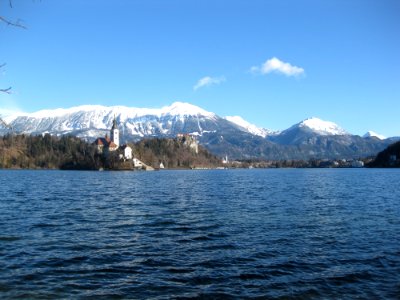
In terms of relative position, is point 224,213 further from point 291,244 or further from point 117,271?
point 117,271

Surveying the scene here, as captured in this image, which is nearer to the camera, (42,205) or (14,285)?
(14,285)

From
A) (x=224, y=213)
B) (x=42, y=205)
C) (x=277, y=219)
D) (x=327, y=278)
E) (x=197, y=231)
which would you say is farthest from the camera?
(x=42, y=205)

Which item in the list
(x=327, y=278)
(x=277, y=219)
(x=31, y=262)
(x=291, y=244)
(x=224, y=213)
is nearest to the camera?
(x=327, y=278)

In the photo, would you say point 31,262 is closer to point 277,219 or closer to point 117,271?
point 117,271

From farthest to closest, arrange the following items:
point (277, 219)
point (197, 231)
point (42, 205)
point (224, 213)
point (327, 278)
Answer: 1. point (42, 205)
2. point (224, 213)
3. point (277, 219)
4. point (197, 231)
5. point (327, 278)

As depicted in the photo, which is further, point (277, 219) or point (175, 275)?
point (277, 219)

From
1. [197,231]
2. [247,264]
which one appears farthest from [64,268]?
[197,231]

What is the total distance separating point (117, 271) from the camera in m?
18.6

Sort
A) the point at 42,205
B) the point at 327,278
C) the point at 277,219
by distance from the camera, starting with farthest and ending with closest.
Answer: the point at 42,205 → the point at 277,219 → the point at 327,278

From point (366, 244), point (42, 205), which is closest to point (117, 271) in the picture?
point (366, 244)

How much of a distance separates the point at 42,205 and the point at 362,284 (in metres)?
36.1

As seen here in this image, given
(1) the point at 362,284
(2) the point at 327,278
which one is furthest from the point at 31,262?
(1) the point at 362,284

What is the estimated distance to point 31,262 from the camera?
65.2ft

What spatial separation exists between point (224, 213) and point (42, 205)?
20.5 m
